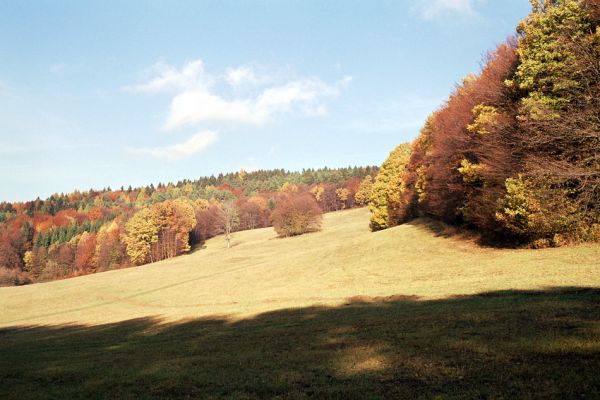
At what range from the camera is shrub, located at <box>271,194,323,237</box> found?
109 m

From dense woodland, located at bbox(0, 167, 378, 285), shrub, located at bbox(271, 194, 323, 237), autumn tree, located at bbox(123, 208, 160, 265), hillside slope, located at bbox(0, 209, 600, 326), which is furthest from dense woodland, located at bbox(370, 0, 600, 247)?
autumn tree, located at bbox(123, 208, 160, 265)

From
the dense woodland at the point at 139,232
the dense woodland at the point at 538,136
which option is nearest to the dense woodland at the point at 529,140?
the dense woodland at the point at 538,136

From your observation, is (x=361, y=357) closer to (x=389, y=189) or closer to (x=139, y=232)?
(x=389, y=189)

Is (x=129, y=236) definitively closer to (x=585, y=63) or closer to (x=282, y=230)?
(x=282, y=230)

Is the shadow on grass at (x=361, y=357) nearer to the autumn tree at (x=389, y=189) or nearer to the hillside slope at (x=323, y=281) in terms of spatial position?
the hillside slope at (x=323, y=281)

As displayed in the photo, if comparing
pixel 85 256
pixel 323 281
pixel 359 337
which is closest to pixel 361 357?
pixel 359 337

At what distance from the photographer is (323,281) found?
41219mm

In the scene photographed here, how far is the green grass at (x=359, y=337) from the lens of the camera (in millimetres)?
9938

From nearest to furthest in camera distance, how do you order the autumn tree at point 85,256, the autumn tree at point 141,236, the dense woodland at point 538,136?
the dense woodland at point 538,136 < the autumn tree at point 141,236 < the autumn tree at point 85,256

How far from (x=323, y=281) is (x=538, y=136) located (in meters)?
22.9

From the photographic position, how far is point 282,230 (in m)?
110

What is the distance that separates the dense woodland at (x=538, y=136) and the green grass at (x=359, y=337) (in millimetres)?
2947

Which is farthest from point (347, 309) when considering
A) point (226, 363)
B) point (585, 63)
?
point (585, 63)

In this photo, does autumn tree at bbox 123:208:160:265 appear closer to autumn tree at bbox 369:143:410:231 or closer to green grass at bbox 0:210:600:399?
autumn tree at bbox 369:143:410:231
